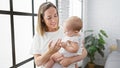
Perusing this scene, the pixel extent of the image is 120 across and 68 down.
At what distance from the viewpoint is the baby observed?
107cm

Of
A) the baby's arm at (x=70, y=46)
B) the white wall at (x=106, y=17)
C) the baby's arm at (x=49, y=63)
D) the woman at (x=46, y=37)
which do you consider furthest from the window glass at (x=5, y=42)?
the white wall at (x=106, y=17)

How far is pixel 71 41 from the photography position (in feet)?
3.64

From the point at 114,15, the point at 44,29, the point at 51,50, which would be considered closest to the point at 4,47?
the point at 44,29

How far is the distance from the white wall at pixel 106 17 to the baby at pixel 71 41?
2563mm

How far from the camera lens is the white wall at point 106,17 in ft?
11.2

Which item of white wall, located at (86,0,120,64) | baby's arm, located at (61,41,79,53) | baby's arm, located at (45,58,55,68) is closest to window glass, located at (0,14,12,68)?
baby's arm, located at (45,58,55,68)

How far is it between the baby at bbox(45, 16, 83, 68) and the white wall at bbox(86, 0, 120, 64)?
2.56m

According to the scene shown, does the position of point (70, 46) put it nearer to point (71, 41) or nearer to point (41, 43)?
point (71, 41)

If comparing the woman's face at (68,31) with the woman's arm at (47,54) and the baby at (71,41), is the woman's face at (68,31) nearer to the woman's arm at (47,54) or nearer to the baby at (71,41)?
the baby at (71,41)

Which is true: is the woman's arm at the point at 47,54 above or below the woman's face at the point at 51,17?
below

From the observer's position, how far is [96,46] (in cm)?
318

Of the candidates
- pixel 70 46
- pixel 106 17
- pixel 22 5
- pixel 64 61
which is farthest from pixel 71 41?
pixel 106 17

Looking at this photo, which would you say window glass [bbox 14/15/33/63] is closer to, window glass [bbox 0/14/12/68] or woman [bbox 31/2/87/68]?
window glass [bbox 0/14/12/68]

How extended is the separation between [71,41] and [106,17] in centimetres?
267
